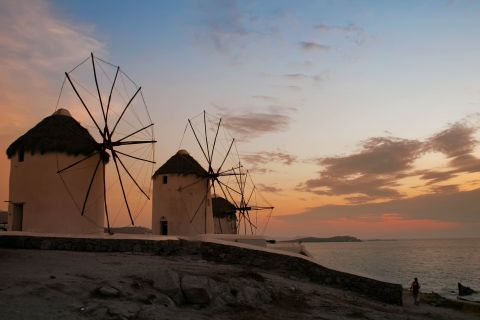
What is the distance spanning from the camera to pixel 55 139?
20.5m

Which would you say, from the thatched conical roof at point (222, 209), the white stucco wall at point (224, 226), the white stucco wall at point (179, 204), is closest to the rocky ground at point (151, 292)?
the white stucco wall at point (179, 204)

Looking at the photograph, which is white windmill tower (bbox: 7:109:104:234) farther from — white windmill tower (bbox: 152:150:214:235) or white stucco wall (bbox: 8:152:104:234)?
white windmill tower (bbox: 152:150:214:235)

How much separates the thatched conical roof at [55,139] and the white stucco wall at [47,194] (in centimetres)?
30

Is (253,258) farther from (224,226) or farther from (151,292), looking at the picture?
(224,226)

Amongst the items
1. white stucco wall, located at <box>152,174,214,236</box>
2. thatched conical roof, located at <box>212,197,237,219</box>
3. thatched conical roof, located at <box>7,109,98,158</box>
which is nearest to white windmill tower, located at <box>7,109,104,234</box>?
thatched conical roof, located at <box>7,109,98,158</box>

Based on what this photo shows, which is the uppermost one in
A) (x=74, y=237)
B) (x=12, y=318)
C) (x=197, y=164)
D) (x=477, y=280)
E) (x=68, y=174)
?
(x=197, y=164)

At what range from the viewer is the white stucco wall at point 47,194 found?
2017 cm

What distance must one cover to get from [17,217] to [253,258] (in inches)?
423

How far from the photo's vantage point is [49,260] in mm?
13453

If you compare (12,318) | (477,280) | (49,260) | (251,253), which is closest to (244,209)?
(477,280)

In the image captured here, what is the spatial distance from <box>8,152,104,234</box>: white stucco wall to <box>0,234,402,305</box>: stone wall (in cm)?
436

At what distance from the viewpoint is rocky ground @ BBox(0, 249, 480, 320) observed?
8859 millimetres

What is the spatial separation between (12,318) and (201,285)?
170 inches

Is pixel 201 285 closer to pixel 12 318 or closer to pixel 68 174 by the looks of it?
pixel 12 318
